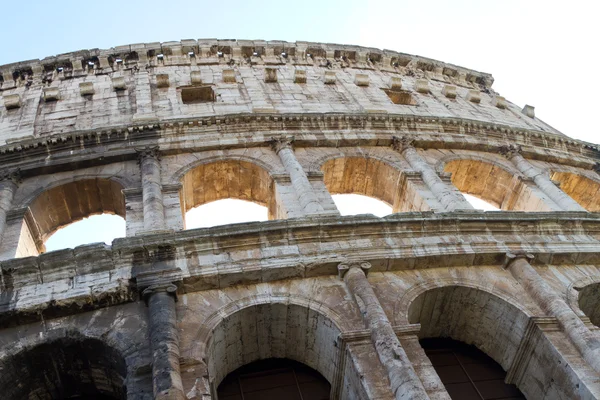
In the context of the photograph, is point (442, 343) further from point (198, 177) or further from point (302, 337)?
point (198, 177)

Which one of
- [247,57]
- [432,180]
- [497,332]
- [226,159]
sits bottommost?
[497,332]

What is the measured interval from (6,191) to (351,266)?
724cm

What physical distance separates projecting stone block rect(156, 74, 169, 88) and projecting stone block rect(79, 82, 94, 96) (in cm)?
173

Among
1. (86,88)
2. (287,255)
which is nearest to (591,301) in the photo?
(287,255)

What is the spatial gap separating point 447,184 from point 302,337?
569 centimetres

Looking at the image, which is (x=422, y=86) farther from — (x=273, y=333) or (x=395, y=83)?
(x=273, y=333)

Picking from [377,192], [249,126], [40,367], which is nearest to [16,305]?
[40,367]

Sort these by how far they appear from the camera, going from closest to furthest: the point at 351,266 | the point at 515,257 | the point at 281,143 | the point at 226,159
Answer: the point at 351,266
the point at 515,257
the point at 226,159
the point at 281,143

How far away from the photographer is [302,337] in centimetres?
962

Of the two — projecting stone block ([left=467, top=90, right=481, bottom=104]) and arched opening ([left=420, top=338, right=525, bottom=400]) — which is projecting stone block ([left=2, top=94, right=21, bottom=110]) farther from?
projecting stone block ([left=467, top=90, right=481, bottom=104])

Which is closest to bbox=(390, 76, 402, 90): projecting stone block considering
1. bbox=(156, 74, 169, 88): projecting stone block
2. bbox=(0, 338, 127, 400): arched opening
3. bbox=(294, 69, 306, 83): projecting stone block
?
bbox=(294, 69, 306, 83): projecting stone block

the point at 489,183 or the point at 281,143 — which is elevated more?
the point at 281,143

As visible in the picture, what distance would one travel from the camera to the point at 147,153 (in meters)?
13.3

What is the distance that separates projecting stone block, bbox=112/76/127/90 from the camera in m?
16.9
